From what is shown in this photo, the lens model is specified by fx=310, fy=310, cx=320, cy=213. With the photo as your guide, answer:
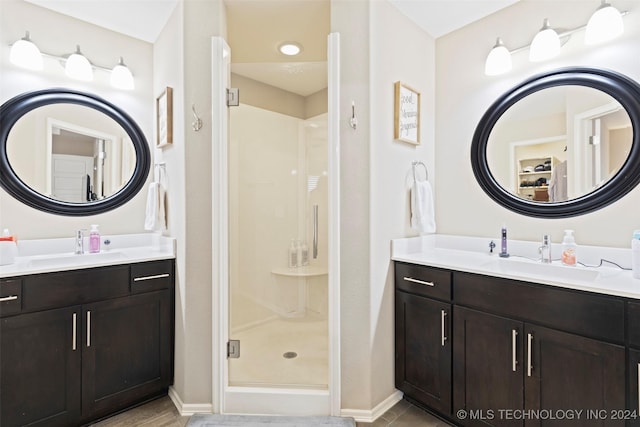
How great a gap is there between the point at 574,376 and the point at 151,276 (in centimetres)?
223

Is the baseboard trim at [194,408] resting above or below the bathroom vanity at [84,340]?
below

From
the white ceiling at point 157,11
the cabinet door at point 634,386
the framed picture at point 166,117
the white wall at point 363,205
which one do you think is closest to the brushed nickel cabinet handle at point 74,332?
the framed picture at point 166,117

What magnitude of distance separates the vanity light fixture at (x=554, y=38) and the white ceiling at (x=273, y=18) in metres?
0.32

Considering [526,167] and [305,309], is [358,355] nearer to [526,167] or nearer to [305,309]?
[305,309]

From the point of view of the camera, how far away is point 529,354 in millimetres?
1435

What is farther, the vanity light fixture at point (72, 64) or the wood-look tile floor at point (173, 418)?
the vanity light fixture at point (72, 64)

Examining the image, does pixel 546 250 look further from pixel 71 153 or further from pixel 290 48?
pixel 71 153

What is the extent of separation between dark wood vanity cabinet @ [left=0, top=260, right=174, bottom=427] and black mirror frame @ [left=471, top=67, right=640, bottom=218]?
221 cm

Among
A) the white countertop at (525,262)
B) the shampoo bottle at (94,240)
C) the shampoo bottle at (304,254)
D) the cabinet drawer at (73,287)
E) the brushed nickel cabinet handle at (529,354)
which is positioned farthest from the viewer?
the shampoo bottle at (304,254)

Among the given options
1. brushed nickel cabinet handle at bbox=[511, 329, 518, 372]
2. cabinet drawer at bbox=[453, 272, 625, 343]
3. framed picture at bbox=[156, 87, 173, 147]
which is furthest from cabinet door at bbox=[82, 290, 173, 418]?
brushed nickel cabinet handle at bbox=[511, 329, 518, 372]

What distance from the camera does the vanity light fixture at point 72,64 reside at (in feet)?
6.33

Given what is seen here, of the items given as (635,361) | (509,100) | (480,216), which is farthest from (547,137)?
(635,361)

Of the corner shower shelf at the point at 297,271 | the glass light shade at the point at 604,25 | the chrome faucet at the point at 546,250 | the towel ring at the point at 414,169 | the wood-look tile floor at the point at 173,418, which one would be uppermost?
the glass light shade at the point at 604,25

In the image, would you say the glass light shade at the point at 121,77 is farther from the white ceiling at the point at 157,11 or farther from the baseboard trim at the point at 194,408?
the baseboard trim at the point at 194,408
